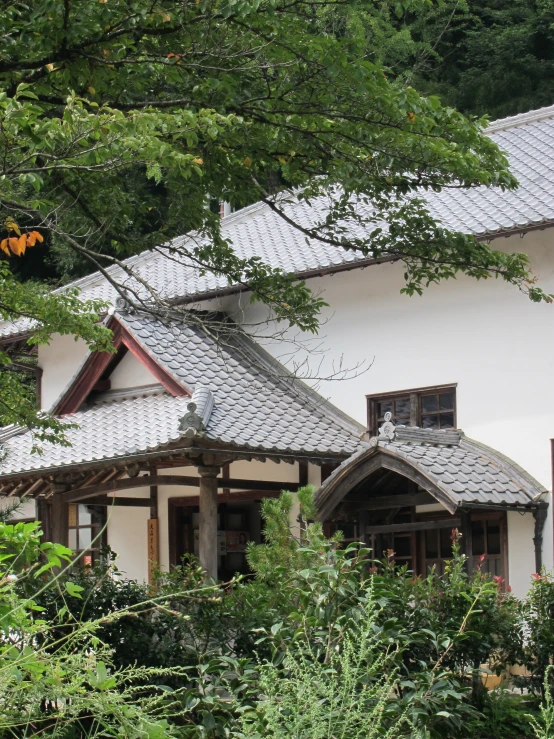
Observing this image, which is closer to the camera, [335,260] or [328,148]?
[328,148]

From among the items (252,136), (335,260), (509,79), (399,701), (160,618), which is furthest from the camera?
(509,79)

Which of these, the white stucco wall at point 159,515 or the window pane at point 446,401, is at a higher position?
the window pane at point 446,401

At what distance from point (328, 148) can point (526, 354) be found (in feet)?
16.0

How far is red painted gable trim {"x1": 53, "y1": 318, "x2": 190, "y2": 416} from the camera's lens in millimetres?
13938

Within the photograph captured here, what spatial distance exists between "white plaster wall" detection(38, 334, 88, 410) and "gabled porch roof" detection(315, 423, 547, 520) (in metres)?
6.72

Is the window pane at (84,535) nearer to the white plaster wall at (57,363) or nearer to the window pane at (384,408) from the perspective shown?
the white plaster wall at (57,363)

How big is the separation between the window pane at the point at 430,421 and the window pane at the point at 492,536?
170cm

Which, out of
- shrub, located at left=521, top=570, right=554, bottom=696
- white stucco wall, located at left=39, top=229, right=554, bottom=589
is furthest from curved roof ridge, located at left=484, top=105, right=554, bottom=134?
shrub, located at left=521, top=570, right=554, bottom=696

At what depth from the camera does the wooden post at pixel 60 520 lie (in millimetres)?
13359

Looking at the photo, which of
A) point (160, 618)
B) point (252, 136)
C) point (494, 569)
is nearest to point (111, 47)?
point (252, 136)

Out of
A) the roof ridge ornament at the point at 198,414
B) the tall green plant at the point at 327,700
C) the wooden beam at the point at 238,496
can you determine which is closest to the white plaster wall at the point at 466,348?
the wooden beam at the point at 238,496

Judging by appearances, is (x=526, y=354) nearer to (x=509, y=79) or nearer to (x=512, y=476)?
(x=512, y=476)

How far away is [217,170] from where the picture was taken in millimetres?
9336

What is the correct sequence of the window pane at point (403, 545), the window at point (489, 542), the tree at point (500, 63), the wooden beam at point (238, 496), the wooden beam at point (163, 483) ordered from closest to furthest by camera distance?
the window at point (489, 542), the wooden beam at point (163, 483), the window pane at point (403, 545), the wooden beam at point (238, 496), the tree at point (500, 63)
